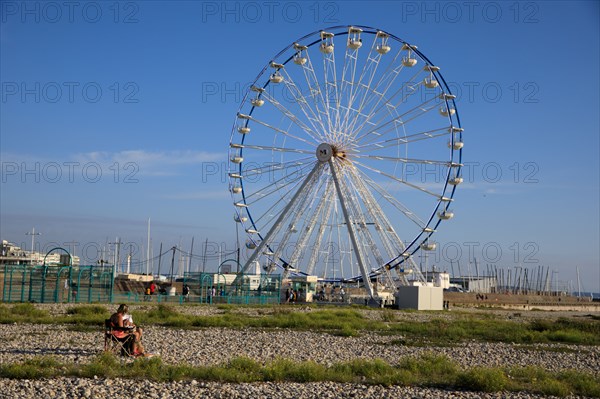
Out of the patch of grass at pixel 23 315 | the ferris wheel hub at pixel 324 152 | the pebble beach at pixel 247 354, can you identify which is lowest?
the pebble beach at pixel 247 354

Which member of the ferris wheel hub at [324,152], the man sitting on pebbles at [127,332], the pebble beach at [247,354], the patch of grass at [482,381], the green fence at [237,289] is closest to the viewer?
the pebble beach at [247,354]

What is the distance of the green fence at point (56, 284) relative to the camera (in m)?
35.6

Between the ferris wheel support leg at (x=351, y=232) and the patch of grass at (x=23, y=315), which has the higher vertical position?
the ferris wheel support leg at (x=351, y=232)

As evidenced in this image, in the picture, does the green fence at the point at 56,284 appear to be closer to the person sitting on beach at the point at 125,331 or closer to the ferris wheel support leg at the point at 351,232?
the ferris wheel support leg at the point at 351,232

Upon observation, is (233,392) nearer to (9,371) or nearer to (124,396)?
(124,396)

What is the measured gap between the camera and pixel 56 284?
1426 inches

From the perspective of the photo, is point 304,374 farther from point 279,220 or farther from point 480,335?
point 279,220

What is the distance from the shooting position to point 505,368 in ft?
52.4

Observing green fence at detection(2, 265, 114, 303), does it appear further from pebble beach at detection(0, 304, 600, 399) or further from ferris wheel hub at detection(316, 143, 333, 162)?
pebble beach at detection(0, 304, 600, 399)

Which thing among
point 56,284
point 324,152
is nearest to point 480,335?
point 324,152

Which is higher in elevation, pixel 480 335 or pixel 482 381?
pixel 482 381

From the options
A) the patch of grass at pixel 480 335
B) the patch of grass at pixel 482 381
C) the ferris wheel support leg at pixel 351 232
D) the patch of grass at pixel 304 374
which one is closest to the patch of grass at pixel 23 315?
the patch of grass at pixel 304 374

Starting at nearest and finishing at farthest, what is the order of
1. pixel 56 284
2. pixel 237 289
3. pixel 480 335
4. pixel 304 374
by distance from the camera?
1. pixel 304 374
2. pixel 480 335
3. pixel 56 284
4. pixel 237 289

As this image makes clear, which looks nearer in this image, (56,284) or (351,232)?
(56,284)
